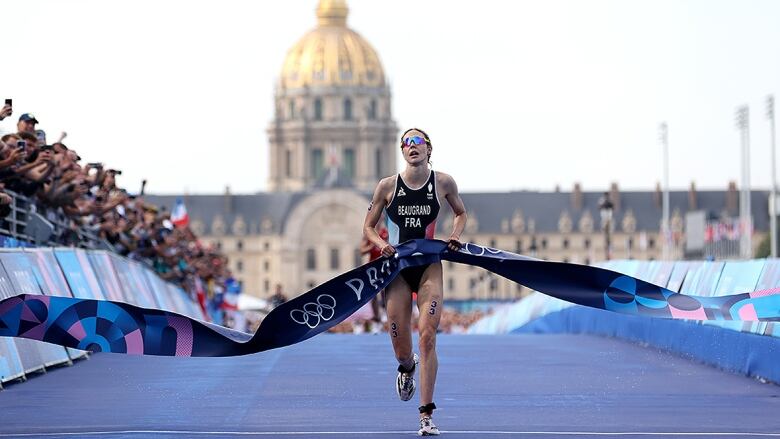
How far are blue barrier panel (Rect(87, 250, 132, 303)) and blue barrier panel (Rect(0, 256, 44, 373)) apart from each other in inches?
219

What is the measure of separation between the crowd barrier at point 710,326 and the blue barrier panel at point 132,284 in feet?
20.4

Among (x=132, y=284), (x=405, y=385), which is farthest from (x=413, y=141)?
(x=132, y=284)

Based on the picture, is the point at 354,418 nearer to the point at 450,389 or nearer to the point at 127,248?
the point at 450,389

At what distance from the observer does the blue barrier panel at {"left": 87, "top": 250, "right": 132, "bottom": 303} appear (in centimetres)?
2345

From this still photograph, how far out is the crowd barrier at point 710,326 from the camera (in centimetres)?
1708

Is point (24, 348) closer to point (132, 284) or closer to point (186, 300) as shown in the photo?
point (132, 284)

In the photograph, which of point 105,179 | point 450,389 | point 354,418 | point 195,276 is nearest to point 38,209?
point 105,179

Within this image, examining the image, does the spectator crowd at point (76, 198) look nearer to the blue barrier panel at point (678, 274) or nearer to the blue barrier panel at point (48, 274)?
the blue barrier panel at point (48, 274)

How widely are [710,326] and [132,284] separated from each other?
10225 mm

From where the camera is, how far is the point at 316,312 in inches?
532

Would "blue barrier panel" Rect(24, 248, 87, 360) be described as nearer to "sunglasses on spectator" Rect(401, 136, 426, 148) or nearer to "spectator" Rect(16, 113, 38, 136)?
"spectator" Rect(16, 113, 38, 136)

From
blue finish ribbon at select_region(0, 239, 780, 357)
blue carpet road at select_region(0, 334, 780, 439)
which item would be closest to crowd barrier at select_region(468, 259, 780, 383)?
blue carpet road at select_region(0, 334, 780, 439)

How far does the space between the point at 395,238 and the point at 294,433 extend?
1.59 meters

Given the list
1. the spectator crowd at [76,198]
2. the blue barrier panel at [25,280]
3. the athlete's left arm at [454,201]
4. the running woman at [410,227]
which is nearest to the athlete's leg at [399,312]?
the running woman at [410,227]
